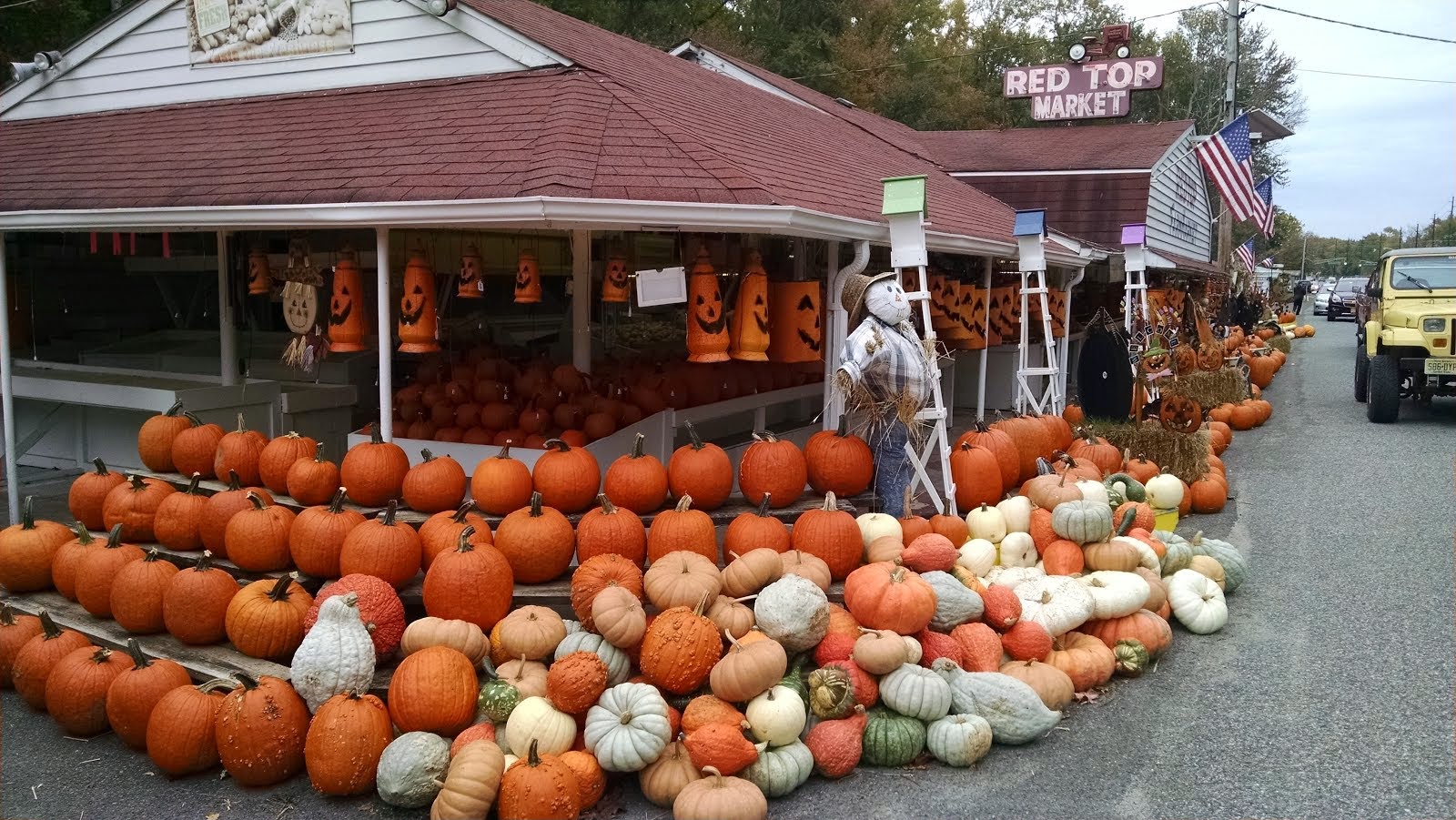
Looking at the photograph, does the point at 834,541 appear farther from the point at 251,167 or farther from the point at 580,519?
the point at 251,167

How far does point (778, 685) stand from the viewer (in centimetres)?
418

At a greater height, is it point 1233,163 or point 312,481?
point 1233,163

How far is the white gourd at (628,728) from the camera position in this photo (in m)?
3.82

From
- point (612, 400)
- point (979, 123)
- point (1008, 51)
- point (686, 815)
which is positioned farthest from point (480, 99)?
point (1008, 51)

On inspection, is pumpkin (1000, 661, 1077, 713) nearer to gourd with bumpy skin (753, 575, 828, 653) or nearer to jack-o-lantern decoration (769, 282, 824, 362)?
gourd with bumpy skin (753, 575, 828, 653)

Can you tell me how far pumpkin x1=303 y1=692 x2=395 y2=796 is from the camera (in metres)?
3.87

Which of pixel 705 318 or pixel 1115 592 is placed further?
pixel 705 318

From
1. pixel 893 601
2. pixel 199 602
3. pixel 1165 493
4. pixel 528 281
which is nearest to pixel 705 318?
pixel 528 281

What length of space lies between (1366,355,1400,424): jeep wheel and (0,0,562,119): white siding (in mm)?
11354

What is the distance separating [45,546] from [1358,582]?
26.5ft

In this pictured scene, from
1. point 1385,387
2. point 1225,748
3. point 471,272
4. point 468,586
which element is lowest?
point 1225,748

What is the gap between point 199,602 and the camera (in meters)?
4.65

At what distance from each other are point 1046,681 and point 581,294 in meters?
3.93

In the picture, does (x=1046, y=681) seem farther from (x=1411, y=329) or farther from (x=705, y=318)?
(x=1411, y=329)
